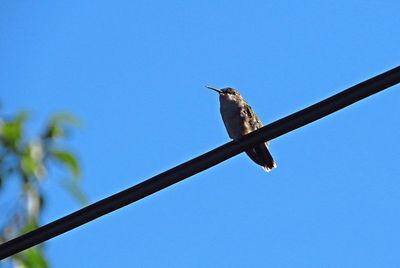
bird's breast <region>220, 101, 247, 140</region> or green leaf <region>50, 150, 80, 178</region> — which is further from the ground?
bird's breast <region>220, 101, 247, 140</region>

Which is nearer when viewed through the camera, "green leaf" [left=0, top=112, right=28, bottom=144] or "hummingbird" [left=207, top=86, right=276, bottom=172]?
"green leaf" [left=0, top=112, right=28, bottom=144]

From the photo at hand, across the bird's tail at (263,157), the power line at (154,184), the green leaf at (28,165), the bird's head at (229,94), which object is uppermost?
the bird's head at (229,94)

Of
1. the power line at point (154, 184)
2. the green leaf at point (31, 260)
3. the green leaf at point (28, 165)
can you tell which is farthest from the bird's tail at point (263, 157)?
the power line at point (154, 184)

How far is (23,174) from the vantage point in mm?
6855

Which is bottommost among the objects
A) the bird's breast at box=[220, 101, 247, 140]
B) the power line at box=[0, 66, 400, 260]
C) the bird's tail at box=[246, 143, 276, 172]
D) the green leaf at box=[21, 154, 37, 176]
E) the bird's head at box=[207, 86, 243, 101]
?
the power line at box=[0, 66, 400, 260]

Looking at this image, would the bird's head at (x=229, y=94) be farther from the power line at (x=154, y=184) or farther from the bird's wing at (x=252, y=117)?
the power line at (x=154, y=184)

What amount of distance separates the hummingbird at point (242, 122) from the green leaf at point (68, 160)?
231 cm

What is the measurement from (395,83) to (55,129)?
3434 mm

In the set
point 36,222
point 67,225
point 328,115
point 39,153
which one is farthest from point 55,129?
point 328,115

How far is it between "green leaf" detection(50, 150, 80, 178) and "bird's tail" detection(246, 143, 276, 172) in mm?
2493

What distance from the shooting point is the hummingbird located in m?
9.23

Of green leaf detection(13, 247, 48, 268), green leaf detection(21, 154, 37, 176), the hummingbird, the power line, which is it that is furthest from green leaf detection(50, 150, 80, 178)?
the hummingbird

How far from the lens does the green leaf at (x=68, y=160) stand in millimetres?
7199

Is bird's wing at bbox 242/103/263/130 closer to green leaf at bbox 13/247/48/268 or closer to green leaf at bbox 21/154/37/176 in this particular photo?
green leaf at bbox 21/154/37/176
